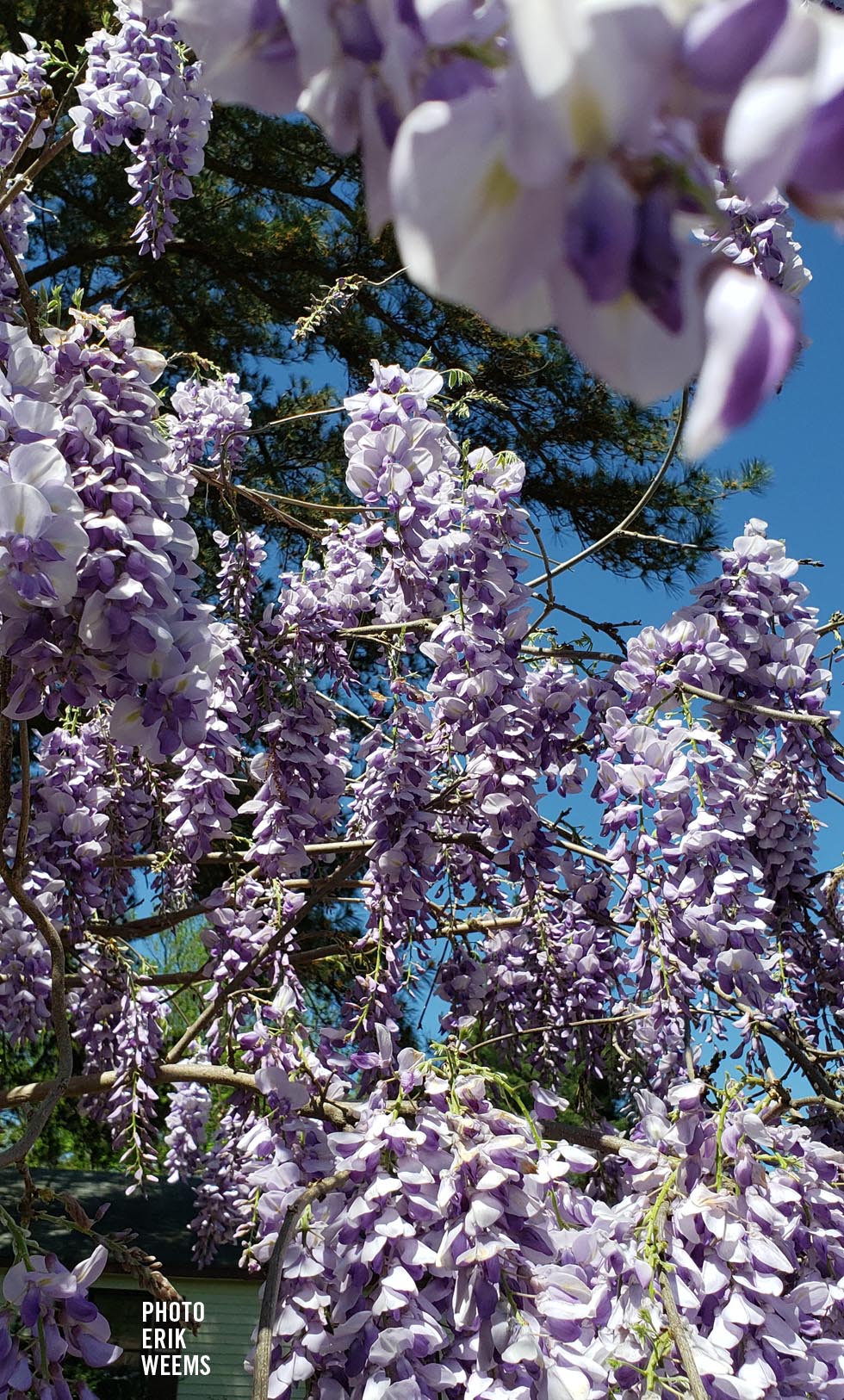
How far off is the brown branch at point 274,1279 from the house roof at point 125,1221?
17.7ft

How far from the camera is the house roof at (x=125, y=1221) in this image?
6941 millimetres

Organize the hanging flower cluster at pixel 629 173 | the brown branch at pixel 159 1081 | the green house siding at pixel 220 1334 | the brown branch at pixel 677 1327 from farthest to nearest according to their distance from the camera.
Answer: the green house siding at pixel 220 1334 < the brown branch at pixel 159 1081 < the brown branch at pixel 677 1327 < the hanging flower cluster at pixel 629 173

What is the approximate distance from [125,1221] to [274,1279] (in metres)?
6.46

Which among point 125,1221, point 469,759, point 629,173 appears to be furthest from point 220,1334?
point 629,173

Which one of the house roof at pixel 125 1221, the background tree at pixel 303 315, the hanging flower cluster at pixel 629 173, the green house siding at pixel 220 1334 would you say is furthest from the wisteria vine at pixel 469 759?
the green house siding at pixel 220 1334

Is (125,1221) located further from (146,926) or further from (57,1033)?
(57,1033)

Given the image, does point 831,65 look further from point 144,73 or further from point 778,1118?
point 144,73

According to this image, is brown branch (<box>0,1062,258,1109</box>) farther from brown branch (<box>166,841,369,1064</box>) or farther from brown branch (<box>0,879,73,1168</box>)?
brown branch (<box>0,879,73,1168</box>)

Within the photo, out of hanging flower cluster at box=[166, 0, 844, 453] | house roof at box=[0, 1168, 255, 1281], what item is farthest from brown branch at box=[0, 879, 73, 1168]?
house roof at box=[0, 1168, 255, 1281]

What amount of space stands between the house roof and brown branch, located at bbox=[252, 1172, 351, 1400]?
5396mm

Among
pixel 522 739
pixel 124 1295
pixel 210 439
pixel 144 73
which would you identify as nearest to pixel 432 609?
pixel 522 739

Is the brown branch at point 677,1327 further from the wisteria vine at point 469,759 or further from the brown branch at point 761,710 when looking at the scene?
the brown branch at point 761,710

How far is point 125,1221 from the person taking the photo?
292 inches

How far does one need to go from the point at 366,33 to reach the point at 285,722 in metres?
2.16
